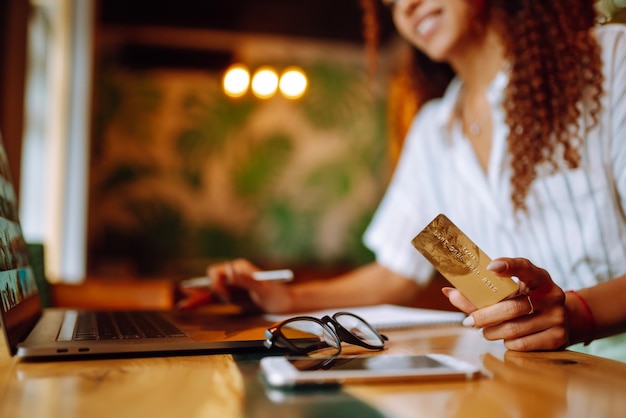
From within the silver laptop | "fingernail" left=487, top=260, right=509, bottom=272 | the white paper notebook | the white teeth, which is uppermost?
the white teeth

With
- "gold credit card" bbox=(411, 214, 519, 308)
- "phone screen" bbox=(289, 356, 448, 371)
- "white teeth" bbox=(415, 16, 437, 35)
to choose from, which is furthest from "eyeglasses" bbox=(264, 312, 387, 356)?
"white teeth" bbox=(415, 16, 437, 35)

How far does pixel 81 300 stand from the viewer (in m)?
1.69

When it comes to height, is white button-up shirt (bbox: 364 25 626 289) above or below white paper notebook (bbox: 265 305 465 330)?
above

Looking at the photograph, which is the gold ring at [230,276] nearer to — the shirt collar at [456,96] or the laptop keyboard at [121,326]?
the laptop keyboard at [121,326]

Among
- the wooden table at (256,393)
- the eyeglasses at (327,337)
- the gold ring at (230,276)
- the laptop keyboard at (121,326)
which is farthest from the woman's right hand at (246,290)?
the wooden table at (256,393)

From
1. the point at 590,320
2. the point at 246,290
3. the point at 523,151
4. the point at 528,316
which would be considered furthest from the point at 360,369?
the point at 523,151

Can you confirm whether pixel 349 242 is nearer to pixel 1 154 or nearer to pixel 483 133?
pixel 483 133

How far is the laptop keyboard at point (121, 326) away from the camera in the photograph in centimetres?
76

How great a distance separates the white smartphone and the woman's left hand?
0.37 feet

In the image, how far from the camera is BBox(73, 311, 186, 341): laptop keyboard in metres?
0.76

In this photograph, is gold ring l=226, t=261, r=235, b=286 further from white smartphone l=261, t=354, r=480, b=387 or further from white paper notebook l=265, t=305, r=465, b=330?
white smartphone l=261, t=354, r=480, b=387

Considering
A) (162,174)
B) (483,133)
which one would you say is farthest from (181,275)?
(483,133)

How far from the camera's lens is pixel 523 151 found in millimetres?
1154

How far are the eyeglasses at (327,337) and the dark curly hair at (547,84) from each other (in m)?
0.54
